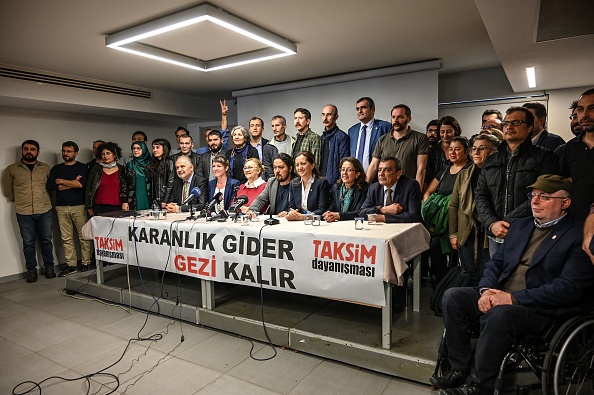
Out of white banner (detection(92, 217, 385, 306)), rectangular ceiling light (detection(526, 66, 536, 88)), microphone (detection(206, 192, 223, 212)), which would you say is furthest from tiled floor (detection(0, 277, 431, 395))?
rectangular ceiling light (detection(526, 66, 536, 88))

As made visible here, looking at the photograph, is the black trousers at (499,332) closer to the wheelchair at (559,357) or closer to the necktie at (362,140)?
the wheelchair at (559,357)

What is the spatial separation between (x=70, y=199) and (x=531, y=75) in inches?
246

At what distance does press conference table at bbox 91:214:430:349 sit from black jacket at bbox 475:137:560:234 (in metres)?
0.53

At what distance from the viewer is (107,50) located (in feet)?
13.1

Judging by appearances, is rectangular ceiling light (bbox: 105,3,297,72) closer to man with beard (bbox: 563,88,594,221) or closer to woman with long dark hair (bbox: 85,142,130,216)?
woman with long dark hair (bbox: 85,142,130,216)

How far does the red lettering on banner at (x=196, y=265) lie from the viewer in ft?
10.5

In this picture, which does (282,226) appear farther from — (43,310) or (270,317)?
(43,310)

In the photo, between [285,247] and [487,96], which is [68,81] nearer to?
[285,247]

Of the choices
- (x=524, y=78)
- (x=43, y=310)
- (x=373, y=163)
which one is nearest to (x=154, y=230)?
(x=43, y=310)

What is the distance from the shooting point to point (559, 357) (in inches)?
69.4

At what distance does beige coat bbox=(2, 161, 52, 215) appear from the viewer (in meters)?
5.03

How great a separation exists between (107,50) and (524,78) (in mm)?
4915

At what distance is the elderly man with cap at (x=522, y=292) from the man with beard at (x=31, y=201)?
207 inches

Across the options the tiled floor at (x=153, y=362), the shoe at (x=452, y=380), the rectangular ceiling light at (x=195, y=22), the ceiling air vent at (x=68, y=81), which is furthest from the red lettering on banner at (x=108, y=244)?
the shoe at (x=452, y=380)
